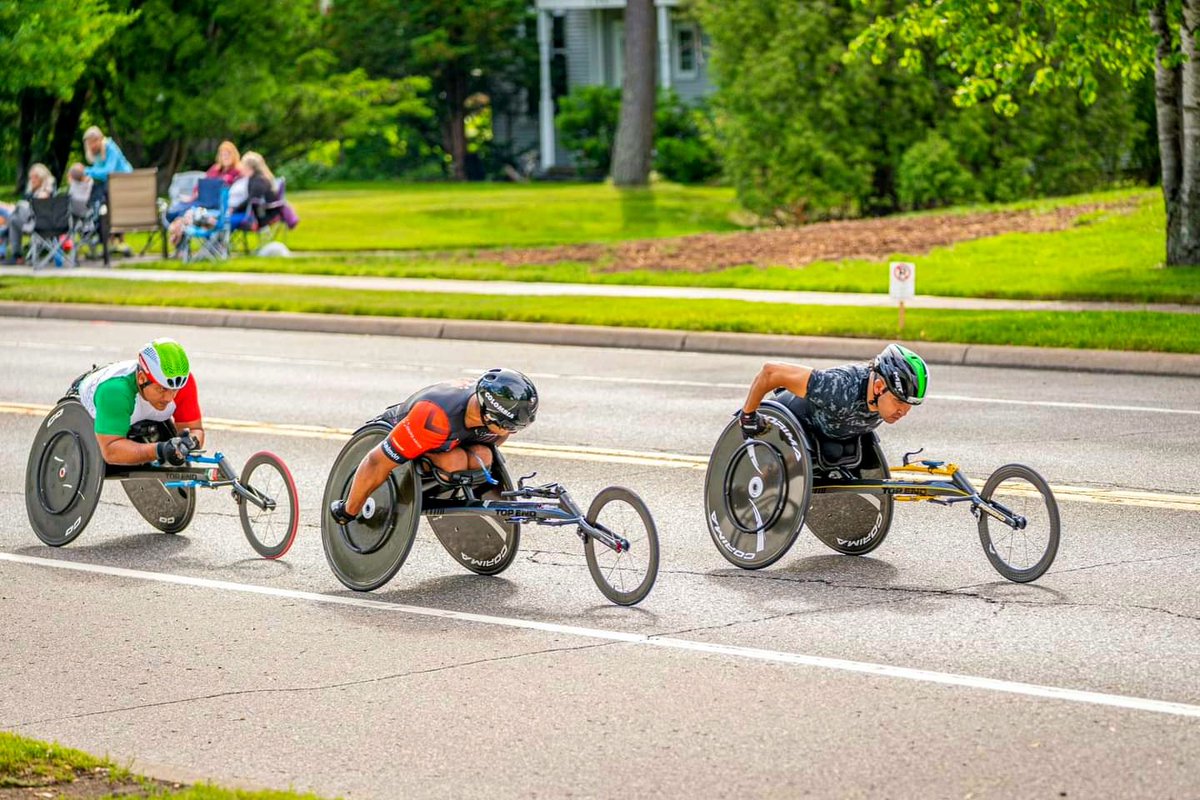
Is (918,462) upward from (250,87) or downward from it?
downward

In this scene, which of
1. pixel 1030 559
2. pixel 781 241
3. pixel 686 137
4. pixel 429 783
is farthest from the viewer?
pixel 686 137

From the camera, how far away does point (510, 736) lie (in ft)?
22.7

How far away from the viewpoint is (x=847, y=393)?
920 centimetres

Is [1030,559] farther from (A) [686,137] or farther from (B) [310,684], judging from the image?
(A) [686,137]

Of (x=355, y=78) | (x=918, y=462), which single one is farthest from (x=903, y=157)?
(x=918, y=462)

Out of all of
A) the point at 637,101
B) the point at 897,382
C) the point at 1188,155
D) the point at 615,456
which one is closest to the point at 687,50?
the point at 637,101

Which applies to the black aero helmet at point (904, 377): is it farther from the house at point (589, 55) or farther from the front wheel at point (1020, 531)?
the house at point (589, 55)

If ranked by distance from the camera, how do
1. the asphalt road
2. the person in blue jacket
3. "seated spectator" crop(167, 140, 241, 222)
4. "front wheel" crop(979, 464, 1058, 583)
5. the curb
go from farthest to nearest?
the person in blue jacket, "seated spectator" crop(167, 140, 241, 222), the curb, "front wheel" crop(979, 464, 1058, 583), the asphalt road

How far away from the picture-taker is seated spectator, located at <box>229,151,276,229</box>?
94.2ft

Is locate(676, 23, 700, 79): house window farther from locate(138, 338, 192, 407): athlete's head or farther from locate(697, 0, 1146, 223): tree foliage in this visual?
locate(138, 338, 192, 407): athlete's head

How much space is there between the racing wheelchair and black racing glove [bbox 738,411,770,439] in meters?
2.40

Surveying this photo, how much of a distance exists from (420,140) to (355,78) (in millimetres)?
14855

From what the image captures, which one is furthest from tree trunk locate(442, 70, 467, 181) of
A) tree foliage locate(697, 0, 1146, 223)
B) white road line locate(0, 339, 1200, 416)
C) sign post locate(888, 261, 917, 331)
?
sign post locate(888, 261, 917, 331)

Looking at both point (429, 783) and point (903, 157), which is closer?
point (429, 783)
